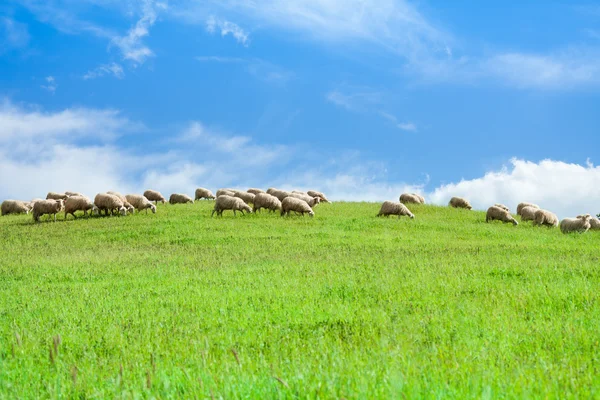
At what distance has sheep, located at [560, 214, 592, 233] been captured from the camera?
3127cm

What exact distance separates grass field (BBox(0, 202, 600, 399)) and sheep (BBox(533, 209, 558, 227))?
1077 centimetres

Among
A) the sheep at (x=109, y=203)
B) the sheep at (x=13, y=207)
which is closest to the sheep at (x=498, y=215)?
the sheep at (x=109, y=203)

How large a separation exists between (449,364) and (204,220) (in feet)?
101

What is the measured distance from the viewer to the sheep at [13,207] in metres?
49.7

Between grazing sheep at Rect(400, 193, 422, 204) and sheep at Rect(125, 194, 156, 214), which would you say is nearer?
sheep at Rect(125, 194, 156, 214)

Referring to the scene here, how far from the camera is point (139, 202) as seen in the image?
1641 inches

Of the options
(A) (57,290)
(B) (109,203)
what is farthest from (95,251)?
(B) (109,203)

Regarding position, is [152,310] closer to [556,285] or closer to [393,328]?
[393,328]

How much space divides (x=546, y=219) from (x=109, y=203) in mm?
31072

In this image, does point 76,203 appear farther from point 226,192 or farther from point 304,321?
point 304,321

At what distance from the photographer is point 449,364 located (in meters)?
5.80

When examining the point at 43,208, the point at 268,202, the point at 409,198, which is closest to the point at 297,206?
the point at 268,202

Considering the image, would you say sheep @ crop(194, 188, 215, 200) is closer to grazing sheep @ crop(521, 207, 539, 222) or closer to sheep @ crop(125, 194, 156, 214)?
sheep @ crop(125, 194, 156, 214)

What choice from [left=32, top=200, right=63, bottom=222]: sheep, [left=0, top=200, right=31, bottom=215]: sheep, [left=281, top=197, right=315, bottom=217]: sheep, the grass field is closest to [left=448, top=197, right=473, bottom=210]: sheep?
[left=281, top=197, right=315, bottom=217]: sheep
